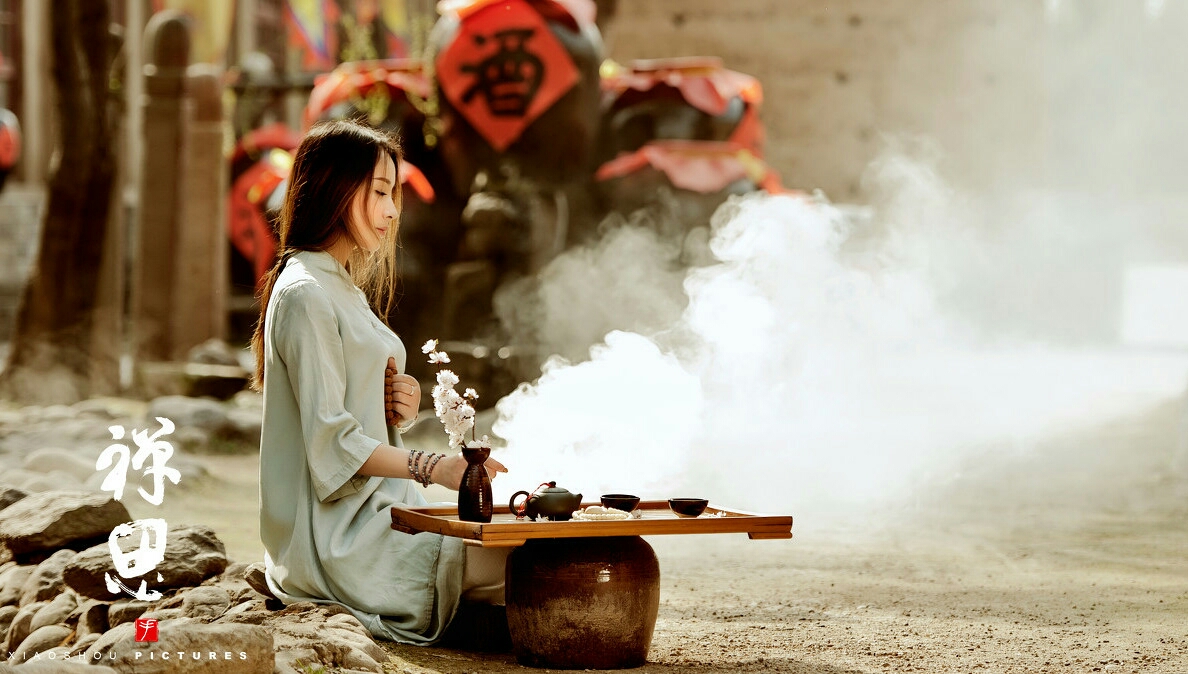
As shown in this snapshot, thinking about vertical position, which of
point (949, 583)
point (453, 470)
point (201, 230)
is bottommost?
point (949, 583)

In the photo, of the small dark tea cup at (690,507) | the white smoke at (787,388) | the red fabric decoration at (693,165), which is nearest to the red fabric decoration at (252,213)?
the red fabric decoration at (693,165)

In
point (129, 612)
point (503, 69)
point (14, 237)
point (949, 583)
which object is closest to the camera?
point (129, 612)

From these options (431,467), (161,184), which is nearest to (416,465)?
(431,467)

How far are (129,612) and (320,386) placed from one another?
115 cm

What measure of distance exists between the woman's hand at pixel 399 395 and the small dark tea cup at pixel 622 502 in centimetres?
65

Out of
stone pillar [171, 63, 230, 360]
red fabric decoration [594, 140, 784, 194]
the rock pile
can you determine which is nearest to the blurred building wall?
red fabric decoration [594, 140, 784, 194]

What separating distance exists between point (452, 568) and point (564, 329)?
7301mm

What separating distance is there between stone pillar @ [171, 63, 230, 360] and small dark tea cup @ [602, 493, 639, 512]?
33.2 feet

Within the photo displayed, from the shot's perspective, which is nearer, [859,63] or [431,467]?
[431,467]

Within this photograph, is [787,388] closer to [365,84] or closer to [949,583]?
[365,84]

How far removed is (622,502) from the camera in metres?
3.95

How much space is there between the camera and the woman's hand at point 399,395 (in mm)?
4121

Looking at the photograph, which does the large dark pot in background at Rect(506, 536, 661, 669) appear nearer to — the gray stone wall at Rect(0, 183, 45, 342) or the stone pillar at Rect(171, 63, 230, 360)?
the stone pillar at Rect(171, 63, 230, 360)

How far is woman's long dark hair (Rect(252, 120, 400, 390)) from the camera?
4000 mm
